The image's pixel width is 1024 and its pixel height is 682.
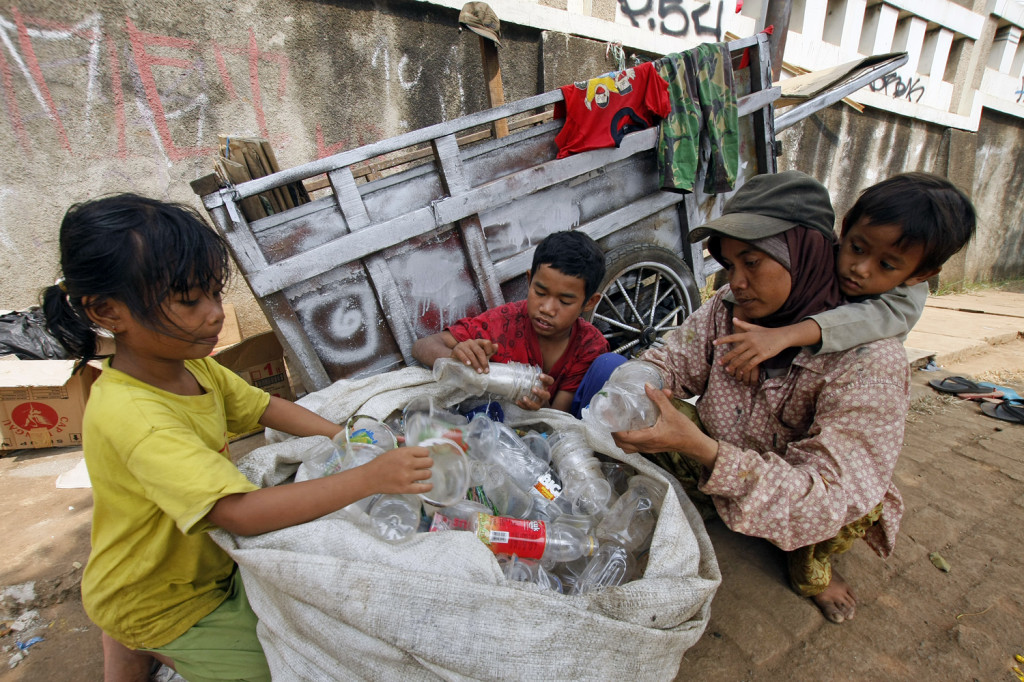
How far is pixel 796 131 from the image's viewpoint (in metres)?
7.69

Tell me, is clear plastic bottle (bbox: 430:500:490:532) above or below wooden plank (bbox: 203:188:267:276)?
below

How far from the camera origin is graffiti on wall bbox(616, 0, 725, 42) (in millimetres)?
5977

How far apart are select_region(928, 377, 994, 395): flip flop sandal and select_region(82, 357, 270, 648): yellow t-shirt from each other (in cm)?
476

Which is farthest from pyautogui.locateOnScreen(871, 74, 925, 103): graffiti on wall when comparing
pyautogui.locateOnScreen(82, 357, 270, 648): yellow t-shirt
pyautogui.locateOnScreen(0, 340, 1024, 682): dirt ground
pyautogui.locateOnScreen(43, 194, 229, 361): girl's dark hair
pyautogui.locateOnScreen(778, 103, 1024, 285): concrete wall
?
pyautogui.locateOnScreen(82, 357, 270, 648): yellow t-shirt

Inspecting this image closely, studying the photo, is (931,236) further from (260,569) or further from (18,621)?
(18,621)

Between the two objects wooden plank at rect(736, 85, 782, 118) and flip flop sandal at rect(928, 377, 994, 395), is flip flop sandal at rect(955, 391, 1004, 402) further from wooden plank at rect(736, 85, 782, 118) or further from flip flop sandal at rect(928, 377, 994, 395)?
wooden plank at rect(736, 85, 782, 118)

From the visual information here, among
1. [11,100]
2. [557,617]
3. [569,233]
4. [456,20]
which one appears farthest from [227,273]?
[456,20]

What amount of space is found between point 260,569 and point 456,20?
5.34m

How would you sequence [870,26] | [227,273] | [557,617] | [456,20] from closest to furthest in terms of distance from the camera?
[557,617] < [227,273] < [456,20] < [870,26]

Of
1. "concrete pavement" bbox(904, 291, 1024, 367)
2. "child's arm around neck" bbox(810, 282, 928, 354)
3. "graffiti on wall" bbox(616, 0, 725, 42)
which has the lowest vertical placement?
"concrete pavement" bbox(904, 291, 1024, 367)

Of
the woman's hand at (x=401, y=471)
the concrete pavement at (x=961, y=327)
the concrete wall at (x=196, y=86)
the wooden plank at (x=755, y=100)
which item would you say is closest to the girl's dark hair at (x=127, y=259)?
the woman's hand at (x=401, y=471)

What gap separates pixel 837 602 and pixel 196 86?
5563 millimetres

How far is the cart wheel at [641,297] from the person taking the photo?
10.3 feet

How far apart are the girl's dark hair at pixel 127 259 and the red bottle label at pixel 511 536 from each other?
1.09 metres
